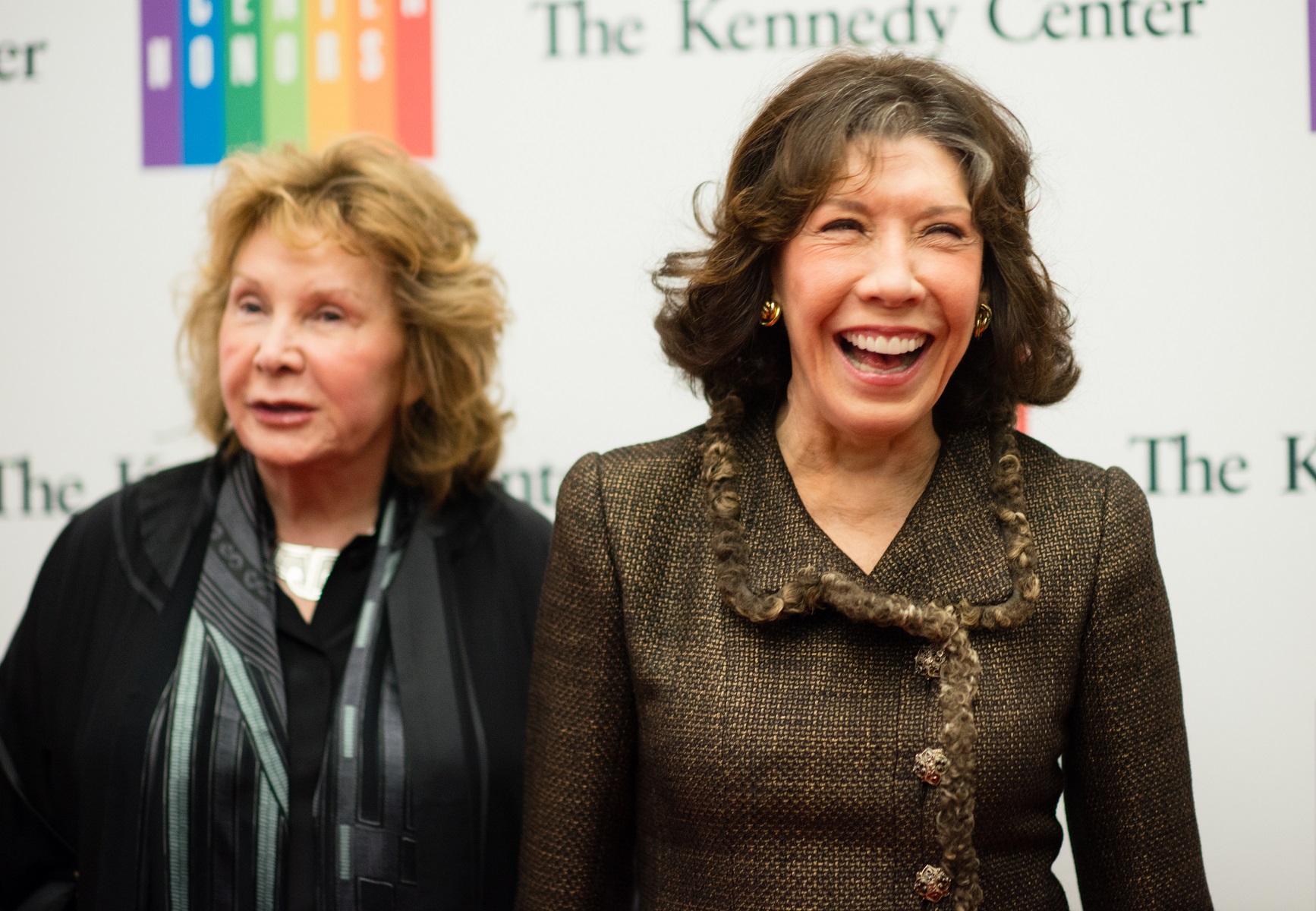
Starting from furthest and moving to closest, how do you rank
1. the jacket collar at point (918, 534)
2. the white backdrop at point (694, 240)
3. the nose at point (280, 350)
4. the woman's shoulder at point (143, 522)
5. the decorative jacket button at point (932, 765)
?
1. the white backdrop at point (694, 240)
2. the woman's shoulder at point (143, 522)
3. the nose at point (280, 350)
4. the jacket collar at point (918, 534)
5. the decorative jacket button at point (932, 765)

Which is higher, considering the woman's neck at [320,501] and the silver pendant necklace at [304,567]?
the woman's neck at [320,501]

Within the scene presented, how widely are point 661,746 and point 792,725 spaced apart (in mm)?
165

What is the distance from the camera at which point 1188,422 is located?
89.8 inches

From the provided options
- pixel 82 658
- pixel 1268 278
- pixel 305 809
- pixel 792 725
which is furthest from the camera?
pixel 1268 278

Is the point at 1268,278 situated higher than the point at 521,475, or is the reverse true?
the point at 1268,278

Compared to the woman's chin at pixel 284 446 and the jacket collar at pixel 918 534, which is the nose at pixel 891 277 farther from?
the woman's chin at pixel 284 446

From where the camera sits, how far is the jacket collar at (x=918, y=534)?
1484mm

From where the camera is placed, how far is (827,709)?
1425 millimetres

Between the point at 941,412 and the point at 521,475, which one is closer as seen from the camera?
the point at 941,412

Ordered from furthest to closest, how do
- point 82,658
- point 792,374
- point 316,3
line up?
point 316,3
point 82,658
point 792,374

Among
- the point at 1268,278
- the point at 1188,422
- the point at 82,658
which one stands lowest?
the point at 82,658

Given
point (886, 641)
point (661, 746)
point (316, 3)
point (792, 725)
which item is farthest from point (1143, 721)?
point (316, 3)

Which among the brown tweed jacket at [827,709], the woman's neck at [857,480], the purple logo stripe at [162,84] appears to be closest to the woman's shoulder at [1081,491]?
the brown tweed jacket at [827,709]

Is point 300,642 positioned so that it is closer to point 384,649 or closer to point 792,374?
point 384,649
